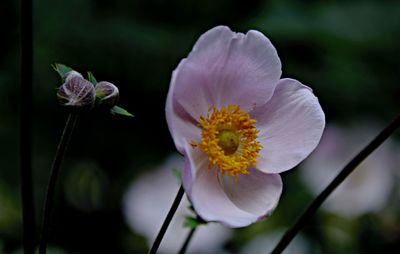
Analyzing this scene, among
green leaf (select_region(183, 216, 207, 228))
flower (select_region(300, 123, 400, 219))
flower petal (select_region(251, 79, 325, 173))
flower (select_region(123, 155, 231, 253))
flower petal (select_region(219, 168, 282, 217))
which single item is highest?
flower petal (select_region(251, 79, 325, 173))

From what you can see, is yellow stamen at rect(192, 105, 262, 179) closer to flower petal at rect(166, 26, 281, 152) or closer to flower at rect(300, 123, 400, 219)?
flower petal at rect(166, 26, 281, 152)

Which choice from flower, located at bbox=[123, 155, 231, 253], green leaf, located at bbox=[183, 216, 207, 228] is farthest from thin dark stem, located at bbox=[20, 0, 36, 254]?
flower, located at bbox=[123, 155, 231, 253]

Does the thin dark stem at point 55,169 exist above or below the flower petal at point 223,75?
below

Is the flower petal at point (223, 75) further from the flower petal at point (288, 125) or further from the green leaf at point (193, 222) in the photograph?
the green leaf at point (193, 222)

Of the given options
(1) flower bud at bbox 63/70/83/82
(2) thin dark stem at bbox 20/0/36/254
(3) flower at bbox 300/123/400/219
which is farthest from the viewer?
(3) flower at bbox 300/123/400/219

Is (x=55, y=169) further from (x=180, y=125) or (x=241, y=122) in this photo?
(x=241, y=122)

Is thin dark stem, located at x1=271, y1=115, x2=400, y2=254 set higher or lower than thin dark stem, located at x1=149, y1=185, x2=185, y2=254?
higher

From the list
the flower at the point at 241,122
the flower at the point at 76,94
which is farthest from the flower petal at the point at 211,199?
the flower at the point at 76,94
